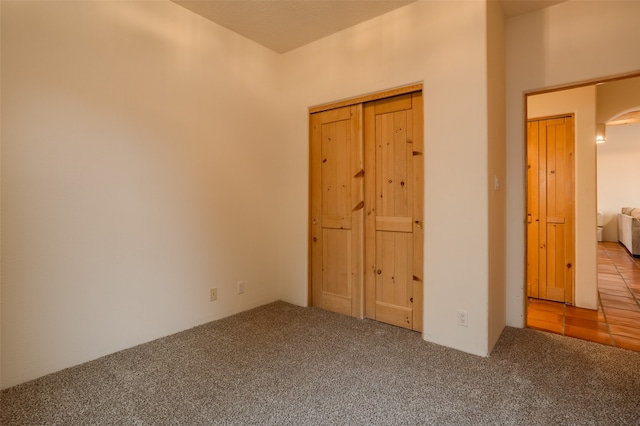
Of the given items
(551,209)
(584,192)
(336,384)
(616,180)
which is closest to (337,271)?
(336,384)

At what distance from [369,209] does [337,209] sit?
35 cm

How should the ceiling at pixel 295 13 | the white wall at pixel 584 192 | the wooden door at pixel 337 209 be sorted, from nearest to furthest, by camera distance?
the ceiling at pixel 295 13, the wooden door at pixel 337 209, the white wall at pixel 584 192

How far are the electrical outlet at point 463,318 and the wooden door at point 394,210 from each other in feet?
1.16

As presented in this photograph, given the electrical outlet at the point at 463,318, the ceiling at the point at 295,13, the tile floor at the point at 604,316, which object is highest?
the ceiling at the point at 295,13

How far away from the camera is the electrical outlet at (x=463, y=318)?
2209mm

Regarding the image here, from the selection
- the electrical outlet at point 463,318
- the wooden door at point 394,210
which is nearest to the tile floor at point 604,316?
the electrical outlet at point 463,318

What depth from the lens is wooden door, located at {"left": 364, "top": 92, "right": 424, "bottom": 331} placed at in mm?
2562

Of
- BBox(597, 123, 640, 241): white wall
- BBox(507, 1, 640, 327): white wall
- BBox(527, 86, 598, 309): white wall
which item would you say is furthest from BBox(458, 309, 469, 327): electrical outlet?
BBox(597, 123, 640, 241): white wall

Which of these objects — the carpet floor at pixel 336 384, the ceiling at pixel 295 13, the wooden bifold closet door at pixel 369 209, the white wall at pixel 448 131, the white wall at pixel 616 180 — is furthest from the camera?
the white wall at pixel 616 180

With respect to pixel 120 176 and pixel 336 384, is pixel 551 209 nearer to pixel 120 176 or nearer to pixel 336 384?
pixel 336 384

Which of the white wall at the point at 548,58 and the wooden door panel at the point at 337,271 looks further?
the wooden door panel at the point at 337,271

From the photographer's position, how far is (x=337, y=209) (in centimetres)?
307

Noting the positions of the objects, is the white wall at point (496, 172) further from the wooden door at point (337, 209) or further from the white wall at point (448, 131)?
the wooden door at point (337, 209)

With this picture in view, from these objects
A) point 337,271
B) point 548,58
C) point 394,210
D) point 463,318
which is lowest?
point 463,318
